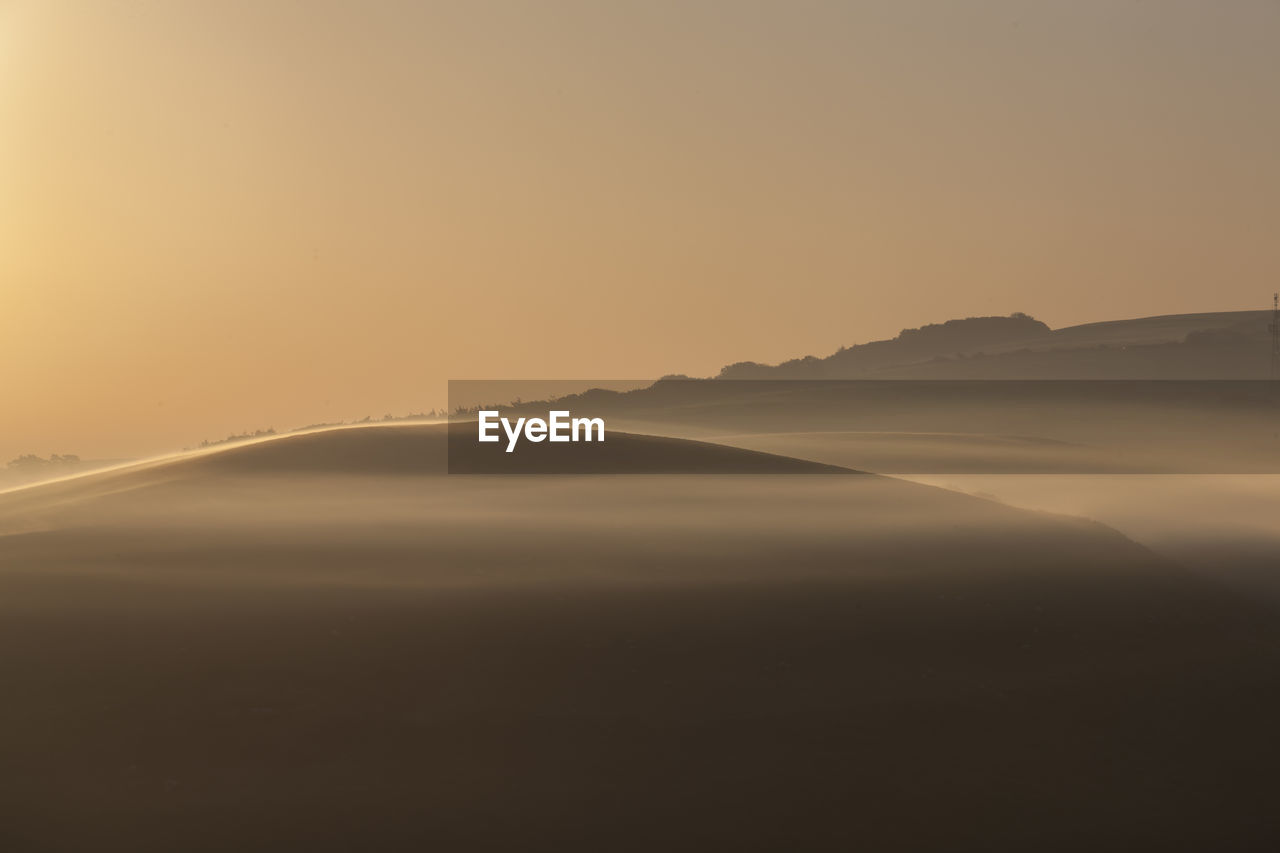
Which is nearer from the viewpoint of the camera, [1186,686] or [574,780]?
[574,780]

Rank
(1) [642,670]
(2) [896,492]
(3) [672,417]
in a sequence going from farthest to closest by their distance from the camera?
(3) [672,417]
(2) [896,492]
(1) [642,670]

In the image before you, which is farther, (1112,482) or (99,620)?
(1112,482)

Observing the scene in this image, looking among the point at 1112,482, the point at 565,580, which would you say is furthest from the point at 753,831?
the point at 1112,482

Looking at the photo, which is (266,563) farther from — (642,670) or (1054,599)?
(1054,599)

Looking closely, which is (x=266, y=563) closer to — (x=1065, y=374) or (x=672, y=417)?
(x=672, y=417)

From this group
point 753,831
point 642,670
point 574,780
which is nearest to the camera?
point 753,831

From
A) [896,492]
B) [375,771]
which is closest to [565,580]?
[375,771]
